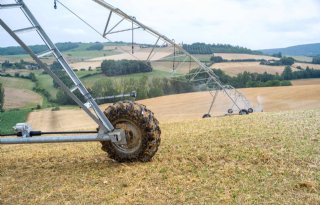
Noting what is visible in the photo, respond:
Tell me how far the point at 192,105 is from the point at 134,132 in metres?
41.7

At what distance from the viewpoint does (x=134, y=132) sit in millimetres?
7203

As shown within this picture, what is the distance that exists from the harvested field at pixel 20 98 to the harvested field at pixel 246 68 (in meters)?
29.1

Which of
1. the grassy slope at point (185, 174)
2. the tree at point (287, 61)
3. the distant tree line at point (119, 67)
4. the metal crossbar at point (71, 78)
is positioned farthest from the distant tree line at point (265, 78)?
the metal crossbar at point (71, 78)

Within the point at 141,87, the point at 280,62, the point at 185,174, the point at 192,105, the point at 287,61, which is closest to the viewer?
the point at 185,174

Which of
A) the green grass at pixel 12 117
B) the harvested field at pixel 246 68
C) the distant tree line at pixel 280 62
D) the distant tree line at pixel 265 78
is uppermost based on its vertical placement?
the distant tree line at pixel 280 62

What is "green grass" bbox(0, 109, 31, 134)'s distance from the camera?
33125 millimetres

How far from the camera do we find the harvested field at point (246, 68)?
217 ft

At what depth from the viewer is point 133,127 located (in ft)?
23.6

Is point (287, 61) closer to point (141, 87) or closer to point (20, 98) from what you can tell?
point (141, 87)

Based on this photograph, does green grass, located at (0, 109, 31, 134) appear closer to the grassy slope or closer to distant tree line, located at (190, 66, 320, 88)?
the grassy slope

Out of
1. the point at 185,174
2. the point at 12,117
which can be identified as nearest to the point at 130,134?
the point at 185,174

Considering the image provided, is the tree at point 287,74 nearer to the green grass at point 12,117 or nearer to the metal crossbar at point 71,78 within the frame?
the green grass at point 12,117

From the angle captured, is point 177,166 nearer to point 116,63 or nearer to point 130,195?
point 130,195

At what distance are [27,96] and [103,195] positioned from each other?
41.9 metres
